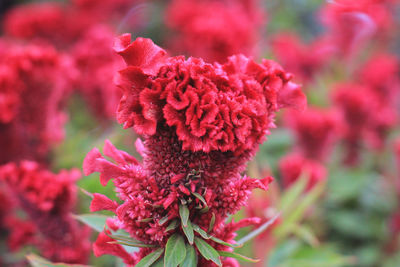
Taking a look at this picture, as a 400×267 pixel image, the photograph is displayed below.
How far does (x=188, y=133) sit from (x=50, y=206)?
92cm

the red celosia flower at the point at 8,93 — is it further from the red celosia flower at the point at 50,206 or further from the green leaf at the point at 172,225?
the green leaf at the point at 172,225

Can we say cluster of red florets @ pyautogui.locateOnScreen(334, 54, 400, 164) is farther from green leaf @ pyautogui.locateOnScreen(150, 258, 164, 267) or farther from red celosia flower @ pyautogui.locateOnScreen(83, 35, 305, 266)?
green leaf @ pyautogui.locateOnScreen(150, 258, 164, 267)

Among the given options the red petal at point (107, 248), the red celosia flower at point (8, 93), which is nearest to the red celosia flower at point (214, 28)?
the red celosia flower at point (8, 93)

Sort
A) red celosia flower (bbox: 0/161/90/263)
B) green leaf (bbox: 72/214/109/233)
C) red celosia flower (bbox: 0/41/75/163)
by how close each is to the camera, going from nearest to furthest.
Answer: green leaf (bbox: 72/214/109/233), red celosia flower (bbox: 0/161/90/263), red celosia flower (bbox: 0/41/75/163)

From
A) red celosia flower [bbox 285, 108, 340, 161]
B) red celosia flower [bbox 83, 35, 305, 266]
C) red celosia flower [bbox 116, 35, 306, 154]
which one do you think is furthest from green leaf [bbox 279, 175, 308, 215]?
red celosia flower [bbox 116, 35, 306, 154]

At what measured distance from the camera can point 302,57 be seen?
12.2 feet

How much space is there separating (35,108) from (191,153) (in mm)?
1424

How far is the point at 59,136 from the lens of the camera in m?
2.26

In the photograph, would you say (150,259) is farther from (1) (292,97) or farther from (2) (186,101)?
(1) (292,97)

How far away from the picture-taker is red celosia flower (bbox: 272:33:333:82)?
370cm

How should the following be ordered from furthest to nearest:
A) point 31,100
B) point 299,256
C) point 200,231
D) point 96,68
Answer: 1. point 96,68
2. point 299,256
3. point 31,100
4. point 200,231

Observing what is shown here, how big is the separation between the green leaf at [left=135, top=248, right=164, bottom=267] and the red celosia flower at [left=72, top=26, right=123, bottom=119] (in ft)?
5.76

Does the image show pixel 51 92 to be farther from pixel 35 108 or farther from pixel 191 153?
pixel 191 153

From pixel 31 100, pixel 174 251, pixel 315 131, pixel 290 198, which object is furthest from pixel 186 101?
pixel 315 131
